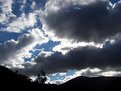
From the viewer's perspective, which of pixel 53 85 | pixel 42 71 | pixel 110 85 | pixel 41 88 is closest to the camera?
pixel 41 88

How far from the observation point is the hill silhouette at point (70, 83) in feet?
139

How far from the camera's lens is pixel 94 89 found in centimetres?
5138

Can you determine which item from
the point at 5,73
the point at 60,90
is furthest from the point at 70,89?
the point at 5,73

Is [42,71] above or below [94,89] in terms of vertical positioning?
above

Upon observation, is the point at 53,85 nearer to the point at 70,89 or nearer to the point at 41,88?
the point at 70,89

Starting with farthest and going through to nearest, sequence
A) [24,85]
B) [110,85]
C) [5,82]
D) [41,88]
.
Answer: [110,85], [41,88], [24,85], [5,82]

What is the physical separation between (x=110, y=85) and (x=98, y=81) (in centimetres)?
343

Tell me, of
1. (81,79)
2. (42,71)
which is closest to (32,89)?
(81,79)

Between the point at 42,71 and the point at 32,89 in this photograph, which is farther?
the point at 42,71

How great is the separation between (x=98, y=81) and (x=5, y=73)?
18605 mm

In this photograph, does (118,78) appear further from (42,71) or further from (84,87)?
(42,71)

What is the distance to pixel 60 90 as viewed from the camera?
172 feet

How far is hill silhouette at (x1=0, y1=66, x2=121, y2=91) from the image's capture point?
42.2m

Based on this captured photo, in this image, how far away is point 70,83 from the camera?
53.8 meters
